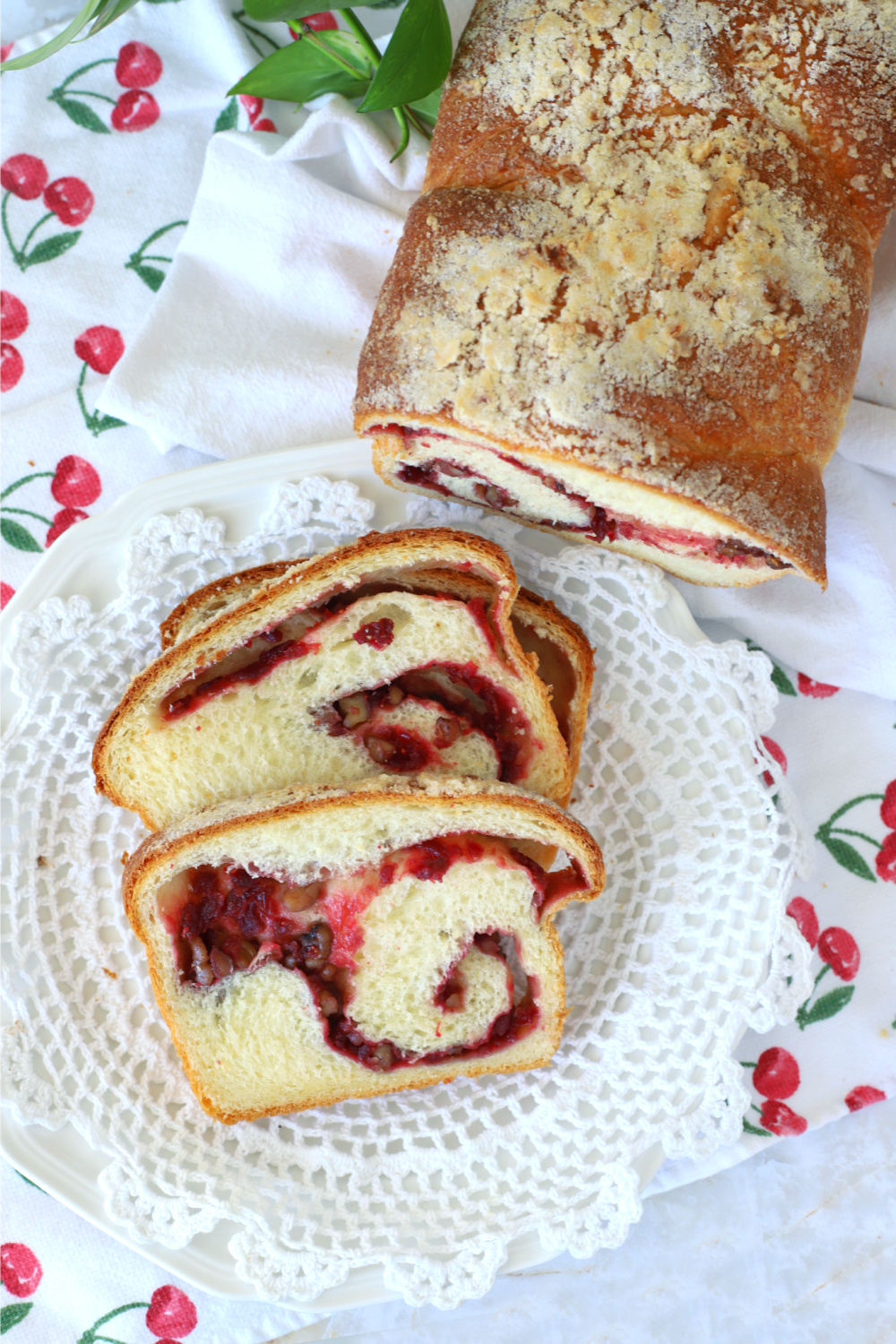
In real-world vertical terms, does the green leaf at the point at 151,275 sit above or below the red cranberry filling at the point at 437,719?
above

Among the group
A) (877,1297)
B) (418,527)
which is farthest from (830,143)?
(877,1297)

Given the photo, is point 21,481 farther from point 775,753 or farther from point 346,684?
point 775,753

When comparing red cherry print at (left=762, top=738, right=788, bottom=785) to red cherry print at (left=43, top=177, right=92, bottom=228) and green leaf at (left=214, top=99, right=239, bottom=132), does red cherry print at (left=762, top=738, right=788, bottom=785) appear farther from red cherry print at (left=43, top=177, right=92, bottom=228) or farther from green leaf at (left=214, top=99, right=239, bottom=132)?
red cherry print at (left=43, top=177, right=92, bottom=228)

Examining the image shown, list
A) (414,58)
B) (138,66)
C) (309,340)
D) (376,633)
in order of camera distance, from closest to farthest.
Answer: (414,58) < (376,633) < (309,340) < (138,66)

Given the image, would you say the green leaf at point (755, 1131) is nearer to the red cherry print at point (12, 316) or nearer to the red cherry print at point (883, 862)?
the red cherry print at point (883, 862)

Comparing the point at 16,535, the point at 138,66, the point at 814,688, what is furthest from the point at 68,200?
the point at 814,688

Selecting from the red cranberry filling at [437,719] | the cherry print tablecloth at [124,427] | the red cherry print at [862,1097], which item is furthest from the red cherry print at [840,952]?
the red cranberry filling at [437,719]
